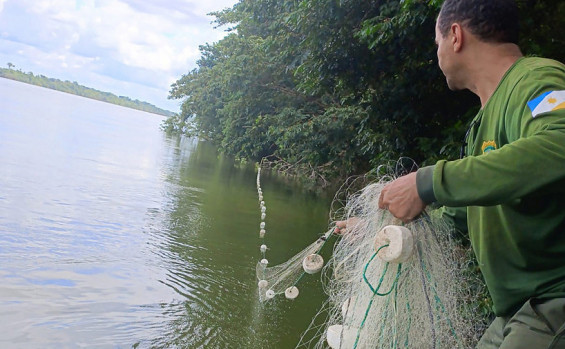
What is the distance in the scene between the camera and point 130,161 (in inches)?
755

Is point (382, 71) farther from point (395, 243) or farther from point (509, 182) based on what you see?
point (509, 182)

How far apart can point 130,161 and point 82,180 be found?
6.78 meters

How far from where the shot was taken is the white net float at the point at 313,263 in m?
2.68

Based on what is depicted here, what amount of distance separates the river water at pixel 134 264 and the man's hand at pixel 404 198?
11.8 ft

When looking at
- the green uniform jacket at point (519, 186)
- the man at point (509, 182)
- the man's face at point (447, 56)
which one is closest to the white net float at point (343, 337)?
A: the man at point (509, 182)

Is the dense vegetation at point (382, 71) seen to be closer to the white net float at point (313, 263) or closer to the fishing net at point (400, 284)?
the white net float at point (313, 263)

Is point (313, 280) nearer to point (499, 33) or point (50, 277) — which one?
point (50, 277)

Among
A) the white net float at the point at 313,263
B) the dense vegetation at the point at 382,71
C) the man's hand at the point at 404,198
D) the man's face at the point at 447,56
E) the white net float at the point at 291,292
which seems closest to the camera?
the man's hand at the point at 404,198

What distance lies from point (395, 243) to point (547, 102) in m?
0.70

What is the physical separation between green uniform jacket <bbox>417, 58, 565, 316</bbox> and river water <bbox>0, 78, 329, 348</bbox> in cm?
374

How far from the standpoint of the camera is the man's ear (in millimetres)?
1757

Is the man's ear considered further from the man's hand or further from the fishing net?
the fishing net

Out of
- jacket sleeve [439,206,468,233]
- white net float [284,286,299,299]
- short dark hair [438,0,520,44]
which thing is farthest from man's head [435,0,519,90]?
white net float [284,286,299,299]

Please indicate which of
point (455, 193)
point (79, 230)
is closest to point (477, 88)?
point (455, 193)
